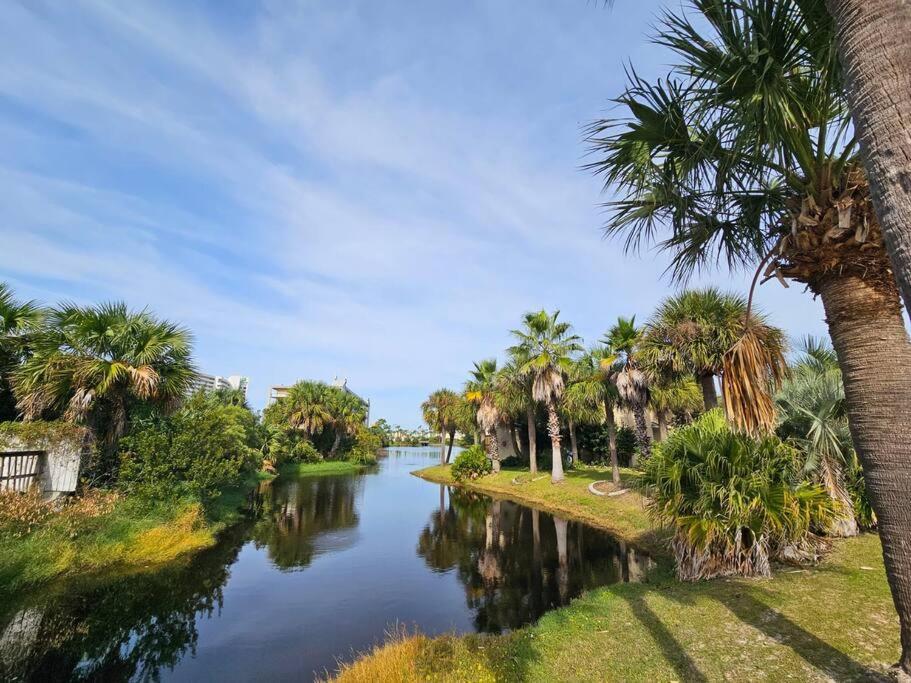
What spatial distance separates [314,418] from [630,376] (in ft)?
119

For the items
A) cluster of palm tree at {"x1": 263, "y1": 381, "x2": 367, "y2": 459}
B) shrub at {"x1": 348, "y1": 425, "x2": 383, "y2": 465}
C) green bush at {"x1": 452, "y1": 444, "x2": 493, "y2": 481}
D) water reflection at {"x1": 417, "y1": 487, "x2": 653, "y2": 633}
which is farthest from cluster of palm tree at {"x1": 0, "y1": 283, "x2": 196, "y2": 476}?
shrub at {"x1": 348, "y1": 425, "x2": 383, "y2": 465}

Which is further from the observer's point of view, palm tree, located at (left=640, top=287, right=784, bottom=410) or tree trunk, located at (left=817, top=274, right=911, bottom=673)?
palm tree, located at (left=640, top=287, right=784, bottom=410)

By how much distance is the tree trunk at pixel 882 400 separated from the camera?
142 inches

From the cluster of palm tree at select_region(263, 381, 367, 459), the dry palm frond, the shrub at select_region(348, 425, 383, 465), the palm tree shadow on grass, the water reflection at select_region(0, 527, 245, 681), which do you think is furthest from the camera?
the shrub at select_region(348, 425, 383, 465)

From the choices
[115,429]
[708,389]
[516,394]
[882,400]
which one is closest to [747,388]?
[882,400]

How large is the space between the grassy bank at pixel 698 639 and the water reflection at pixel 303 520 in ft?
28.6

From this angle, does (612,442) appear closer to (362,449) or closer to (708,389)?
(708,389)

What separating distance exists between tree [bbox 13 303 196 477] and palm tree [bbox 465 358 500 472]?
24.3 m

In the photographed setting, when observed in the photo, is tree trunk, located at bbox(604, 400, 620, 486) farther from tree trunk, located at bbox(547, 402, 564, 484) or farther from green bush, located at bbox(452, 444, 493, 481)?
green bush, located at bbox(452, 444, 493, 481)

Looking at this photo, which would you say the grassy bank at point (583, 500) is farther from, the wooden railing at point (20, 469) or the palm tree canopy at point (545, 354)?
the wooden railing at point (20, 469)

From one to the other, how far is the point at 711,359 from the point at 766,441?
6.02m

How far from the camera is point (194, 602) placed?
9.82 m

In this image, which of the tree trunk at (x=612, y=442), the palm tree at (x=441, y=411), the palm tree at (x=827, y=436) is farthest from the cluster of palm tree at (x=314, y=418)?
the palm tree at (x=827, y=436)

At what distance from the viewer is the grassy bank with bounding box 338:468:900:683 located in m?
5.22
